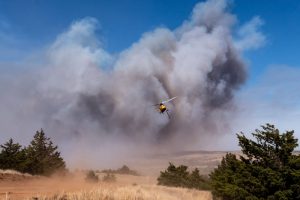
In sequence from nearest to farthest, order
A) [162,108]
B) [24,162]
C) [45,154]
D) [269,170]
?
[269,170], [162,108], [24,162], [45,154]

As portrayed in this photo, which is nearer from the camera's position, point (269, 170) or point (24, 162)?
point (269, 170)

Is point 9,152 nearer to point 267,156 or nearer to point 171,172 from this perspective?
point 171,172

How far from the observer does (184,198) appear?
29672 mm

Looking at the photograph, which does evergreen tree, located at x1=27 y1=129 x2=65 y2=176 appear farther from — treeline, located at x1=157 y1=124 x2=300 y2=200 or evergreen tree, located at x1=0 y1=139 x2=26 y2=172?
treeline, located at x1=157 y1=124 x2=300 y2=200

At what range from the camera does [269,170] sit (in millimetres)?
24328

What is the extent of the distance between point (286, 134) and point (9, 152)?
120 feet

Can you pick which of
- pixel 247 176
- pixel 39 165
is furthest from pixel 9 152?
pixel 247 176

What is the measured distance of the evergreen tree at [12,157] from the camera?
149 ft

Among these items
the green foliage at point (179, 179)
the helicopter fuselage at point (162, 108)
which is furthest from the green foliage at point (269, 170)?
the green foliage at point (179, 179)

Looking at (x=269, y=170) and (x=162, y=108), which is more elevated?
(x=162, y=108)

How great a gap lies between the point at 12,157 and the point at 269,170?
113ft

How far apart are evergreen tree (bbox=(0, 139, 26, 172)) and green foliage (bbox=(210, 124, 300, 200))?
1121 inches

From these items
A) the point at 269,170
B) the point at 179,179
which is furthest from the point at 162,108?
the point at 179,179

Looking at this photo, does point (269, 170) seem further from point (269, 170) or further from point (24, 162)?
point (24, 162)
